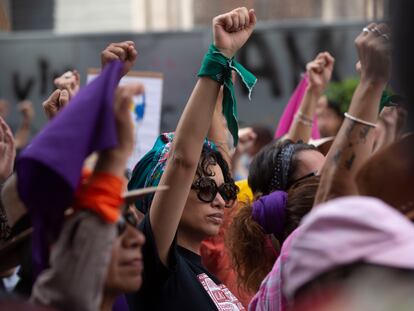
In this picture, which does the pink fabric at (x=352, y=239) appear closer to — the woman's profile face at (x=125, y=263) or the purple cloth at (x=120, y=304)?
the woman's profile face at (x=125, y=263)

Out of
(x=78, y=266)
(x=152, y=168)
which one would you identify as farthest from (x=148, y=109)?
(x=78, y=266)

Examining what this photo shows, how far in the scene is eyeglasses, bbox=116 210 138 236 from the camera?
2.19 metres

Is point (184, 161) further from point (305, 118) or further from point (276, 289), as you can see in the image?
point (305, 118)

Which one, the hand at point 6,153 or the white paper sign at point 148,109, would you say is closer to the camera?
the hand at point 6,153

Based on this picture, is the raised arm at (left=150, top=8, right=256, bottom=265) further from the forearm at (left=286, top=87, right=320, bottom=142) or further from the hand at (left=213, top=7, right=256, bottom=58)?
the forearm at (left=286, top=87, right=320, bottom=142)

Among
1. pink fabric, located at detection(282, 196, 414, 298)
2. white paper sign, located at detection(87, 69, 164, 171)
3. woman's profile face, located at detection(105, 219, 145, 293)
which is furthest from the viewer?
white paper sign, located at detection(87, 69, 164, 171)

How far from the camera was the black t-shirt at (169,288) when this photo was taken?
2863 mm

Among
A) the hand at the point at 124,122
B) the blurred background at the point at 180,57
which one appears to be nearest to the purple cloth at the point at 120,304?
the hand at the point at 124,122

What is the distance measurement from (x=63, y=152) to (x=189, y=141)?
851 mm

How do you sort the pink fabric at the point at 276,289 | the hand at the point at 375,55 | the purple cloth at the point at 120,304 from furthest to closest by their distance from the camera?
the purple cloth at the point at 120,304 < the pink fabric at the point at 276,289 < the hand at the point at 375,55

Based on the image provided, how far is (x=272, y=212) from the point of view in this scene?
336cm

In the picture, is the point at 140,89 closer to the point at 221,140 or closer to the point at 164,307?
the point at 164,307

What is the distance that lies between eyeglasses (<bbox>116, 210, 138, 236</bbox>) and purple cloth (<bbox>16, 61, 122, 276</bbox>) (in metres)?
0.15

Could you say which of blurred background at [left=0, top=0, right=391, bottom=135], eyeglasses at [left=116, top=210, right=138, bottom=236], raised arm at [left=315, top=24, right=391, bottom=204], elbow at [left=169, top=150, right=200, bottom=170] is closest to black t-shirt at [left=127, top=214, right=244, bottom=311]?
elbow at [left=169, top=150, right=200, bottom=170]
